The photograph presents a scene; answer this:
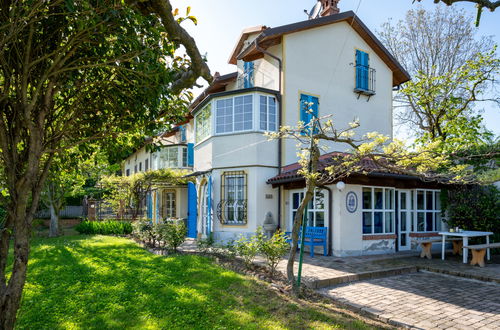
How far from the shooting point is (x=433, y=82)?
18.5 meters

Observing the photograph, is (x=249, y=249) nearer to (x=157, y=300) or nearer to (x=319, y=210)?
(x=157, y=300)

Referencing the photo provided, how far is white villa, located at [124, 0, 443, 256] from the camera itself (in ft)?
37.0

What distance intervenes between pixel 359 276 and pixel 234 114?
7.08m

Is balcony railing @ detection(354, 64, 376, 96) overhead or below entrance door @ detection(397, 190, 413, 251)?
overhead

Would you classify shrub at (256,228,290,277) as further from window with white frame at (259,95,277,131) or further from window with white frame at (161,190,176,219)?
window with white frame at (161,190,176,219)

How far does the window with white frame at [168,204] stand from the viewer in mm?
19837

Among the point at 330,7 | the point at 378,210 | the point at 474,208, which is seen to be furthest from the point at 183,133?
the point at 474,208

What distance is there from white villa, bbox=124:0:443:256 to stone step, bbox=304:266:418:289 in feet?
6.35

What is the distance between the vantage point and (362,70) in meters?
15.1

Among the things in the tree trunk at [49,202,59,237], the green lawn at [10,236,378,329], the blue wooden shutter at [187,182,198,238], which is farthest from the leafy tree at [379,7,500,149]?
the tree trunk at [49,202,59,237]

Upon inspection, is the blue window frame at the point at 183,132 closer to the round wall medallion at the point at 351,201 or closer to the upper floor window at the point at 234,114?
the upper floor window at the point at 234,114

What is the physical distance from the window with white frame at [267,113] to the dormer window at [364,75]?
4112 mm

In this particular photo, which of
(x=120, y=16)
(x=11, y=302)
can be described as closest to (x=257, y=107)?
(x=120, y=16)

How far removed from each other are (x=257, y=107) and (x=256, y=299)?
7708 millimetres
